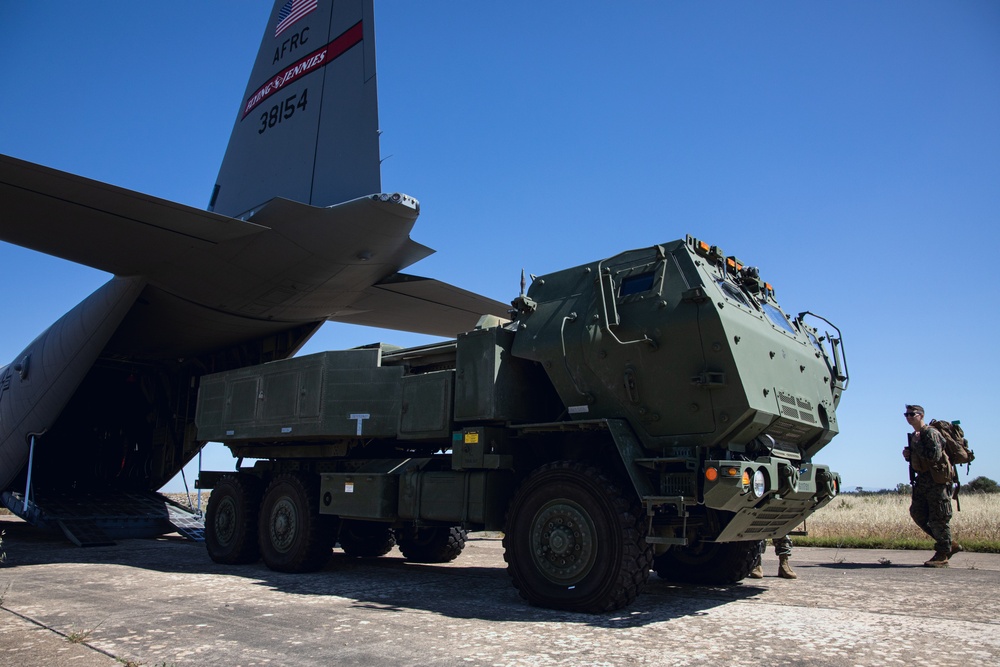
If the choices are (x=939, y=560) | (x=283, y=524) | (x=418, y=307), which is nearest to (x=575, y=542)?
(x=283, y=524)

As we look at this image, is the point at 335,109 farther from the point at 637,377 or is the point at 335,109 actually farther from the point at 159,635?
the point at 159,635

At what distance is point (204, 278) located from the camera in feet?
40.4

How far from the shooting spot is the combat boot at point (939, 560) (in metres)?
8.29

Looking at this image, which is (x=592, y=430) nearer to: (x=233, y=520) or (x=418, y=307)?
(x=233, y=520)

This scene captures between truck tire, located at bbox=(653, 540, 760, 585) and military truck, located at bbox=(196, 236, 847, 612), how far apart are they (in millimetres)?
22

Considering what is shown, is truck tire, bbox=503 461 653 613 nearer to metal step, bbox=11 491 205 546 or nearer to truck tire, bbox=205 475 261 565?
truck tire, bbox=205 475 261 565

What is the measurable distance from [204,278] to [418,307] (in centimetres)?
475

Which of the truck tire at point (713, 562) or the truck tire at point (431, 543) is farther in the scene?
the truck tire at point (431, 543)

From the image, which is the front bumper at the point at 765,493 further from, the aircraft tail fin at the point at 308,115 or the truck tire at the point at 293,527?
the aircraft tail fin at the point at 308,115

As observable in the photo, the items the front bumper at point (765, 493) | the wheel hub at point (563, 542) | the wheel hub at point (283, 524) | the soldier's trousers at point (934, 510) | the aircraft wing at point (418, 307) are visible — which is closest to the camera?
the front bumper at point (765, 493)

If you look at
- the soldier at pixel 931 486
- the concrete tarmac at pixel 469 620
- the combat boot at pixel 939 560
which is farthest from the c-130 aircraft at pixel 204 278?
the combat boot at pixel 939 560

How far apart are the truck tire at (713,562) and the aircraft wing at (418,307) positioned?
24.4ft

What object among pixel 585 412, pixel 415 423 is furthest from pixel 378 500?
pixel 585 412

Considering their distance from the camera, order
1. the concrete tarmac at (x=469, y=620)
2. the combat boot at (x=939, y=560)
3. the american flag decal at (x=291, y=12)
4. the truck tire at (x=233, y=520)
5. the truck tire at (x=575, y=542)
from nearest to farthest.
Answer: the concrete tarmac at (x=469, y=620) < the truck tire at (x=575, y=542) < the combat boot at (x=939, y=560) < the truck tire at (x=233, y=520) < the american flag decal at (x=291, y=12)
